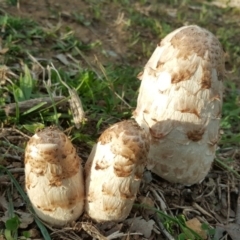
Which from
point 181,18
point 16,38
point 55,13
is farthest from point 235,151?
point 181,18

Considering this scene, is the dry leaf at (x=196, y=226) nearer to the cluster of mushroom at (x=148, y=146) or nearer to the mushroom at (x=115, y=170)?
the cluster of mushroom at (x=148, y=146)

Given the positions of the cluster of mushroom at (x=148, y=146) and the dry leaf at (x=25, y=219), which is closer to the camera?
the cluster of mushroom at (x=148, y=146)

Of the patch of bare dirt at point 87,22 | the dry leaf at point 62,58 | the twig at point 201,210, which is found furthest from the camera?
the patch of bare dirt at point 87,22

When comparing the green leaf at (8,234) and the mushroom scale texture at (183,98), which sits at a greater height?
the mushroom scale texture at (183,98)

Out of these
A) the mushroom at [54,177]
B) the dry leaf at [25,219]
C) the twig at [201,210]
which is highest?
the mushroom at [54,177]

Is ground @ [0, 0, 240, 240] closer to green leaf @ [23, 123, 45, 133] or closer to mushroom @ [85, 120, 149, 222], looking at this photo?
green leaf @ [23, 123, 45, 133]

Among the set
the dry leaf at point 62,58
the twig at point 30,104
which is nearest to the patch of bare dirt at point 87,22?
the dry leaf at point 62,58

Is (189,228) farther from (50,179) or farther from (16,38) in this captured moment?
(16,38)

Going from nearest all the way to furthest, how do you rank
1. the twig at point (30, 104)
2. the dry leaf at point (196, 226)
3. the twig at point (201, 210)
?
the dry leaf at point (196, 226) < the twig at point (201, 210) < the twig at point (30, 104)
